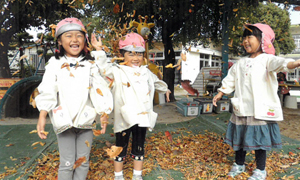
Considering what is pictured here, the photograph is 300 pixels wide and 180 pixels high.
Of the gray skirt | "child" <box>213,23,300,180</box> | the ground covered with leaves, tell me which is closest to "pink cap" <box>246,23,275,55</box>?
"child" <box>213,23,300,180</box>

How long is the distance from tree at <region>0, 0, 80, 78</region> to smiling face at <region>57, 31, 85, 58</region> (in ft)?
10.4

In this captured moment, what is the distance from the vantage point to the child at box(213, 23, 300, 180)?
2.08 m

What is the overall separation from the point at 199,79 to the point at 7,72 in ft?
36.7

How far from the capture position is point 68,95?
5.69ft

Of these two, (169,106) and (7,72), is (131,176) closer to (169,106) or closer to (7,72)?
(169,106)

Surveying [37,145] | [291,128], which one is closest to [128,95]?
[37,145]

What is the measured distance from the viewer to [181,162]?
8.68 feet

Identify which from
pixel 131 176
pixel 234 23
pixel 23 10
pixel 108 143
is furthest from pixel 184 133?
pixel 23 10

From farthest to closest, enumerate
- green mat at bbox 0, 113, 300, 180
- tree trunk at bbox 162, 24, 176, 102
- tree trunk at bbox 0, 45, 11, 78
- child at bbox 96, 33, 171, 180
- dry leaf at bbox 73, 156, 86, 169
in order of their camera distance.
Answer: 1. tree trunk at bbox 162, 24, 176, 102
2. tree trunk at bbox 0, 45, 11, 78
3. green mat at bbox 0, 113, 300, 180
4. child at bbox 96, 33, 171, 180
5. dry leaf at bbox 73, 156, 86, 169

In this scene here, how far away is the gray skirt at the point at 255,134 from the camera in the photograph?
2107 mm

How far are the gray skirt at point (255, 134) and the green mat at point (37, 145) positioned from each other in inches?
24.8

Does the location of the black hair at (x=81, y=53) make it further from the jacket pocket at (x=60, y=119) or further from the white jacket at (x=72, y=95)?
the jacket pocket at (x=60, y=119)

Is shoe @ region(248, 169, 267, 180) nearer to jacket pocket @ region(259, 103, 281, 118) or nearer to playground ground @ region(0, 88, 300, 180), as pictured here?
playground ground @ region(0, 88, 300, 180)

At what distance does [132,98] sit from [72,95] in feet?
1.80
